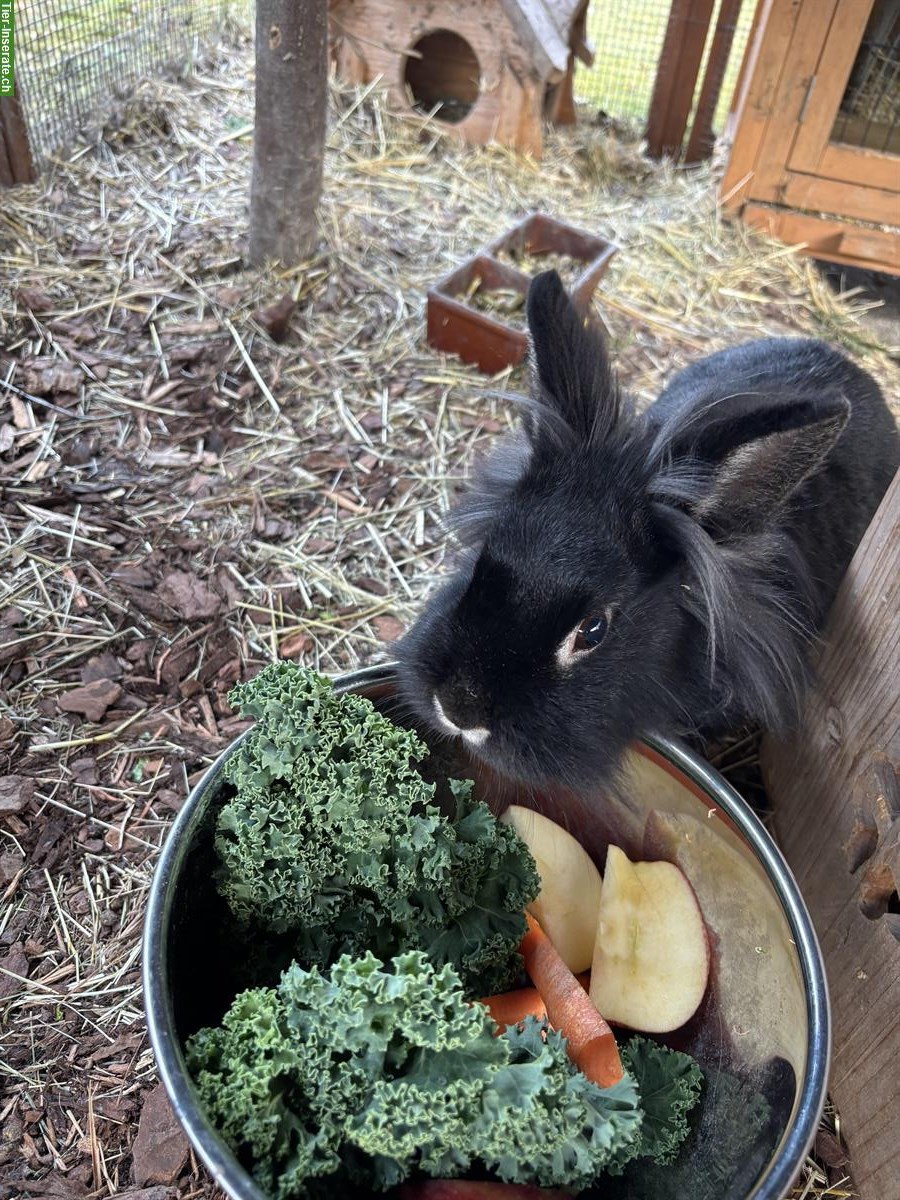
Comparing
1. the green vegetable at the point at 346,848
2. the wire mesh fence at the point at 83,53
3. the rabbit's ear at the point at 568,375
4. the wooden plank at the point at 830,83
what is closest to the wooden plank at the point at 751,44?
the wooden plank at the point at 830,83

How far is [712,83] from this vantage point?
5.88 metres

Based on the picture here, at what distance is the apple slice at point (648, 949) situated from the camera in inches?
77.5

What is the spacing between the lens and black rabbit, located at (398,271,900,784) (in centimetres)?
202

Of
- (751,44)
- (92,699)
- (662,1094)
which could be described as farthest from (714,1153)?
(751,44)

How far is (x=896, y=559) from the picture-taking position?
219cm

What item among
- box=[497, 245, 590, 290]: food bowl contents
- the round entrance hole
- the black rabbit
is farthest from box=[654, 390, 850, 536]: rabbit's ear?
the round entrance hole

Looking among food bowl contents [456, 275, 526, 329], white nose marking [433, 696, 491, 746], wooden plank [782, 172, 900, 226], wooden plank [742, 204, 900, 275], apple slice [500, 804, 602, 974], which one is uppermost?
wooden plank [782, 172, 900, 226]

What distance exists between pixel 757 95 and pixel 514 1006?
4722 mm

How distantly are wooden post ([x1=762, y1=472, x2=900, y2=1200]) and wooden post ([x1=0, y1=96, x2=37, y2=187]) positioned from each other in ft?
12.3

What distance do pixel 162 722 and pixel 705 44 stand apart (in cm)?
521

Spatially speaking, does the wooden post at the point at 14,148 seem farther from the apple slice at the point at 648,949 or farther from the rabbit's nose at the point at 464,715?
the apple slice at the point at 648,949

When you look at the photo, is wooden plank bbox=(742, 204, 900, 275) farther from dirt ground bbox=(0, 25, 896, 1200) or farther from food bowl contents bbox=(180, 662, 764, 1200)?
food bowl contents bbox=(180, 662, 764, 1200)

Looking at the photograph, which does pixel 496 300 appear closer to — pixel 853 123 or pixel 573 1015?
pixel 853 123

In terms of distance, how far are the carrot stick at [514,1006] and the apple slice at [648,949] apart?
0.59 ft
